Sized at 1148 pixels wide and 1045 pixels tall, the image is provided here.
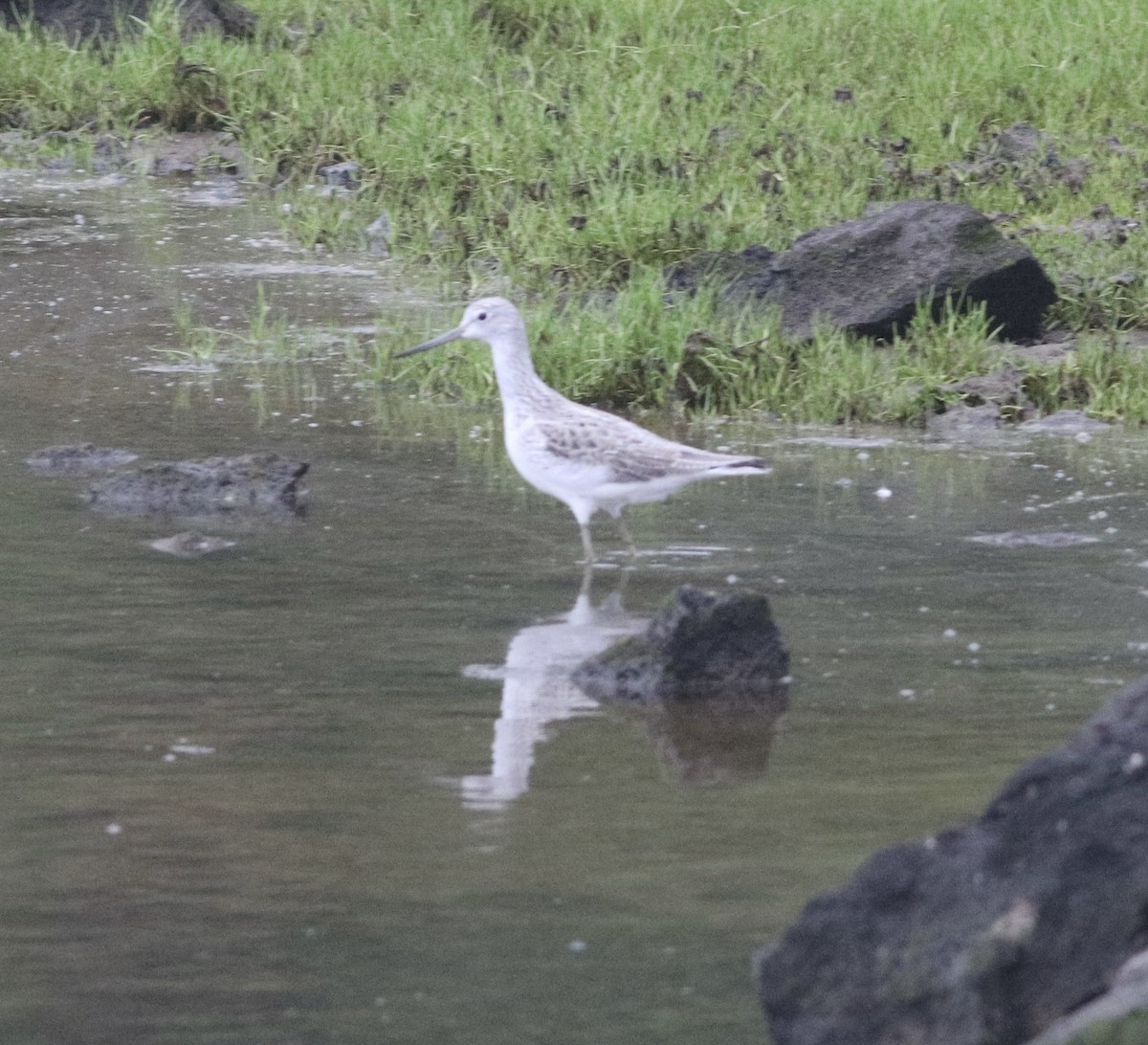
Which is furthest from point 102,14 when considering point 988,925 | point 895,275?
point 988,925

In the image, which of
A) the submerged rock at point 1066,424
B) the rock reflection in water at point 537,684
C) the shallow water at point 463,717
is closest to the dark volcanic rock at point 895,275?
the submerged rock at point 1066,424

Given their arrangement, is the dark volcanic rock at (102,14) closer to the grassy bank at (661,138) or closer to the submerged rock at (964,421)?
the grassy bank at (661,138)

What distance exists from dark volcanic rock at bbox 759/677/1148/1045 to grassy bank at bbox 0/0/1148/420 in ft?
22.0

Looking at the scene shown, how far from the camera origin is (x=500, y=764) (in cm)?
544

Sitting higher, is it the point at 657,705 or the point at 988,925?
the point at 988,925

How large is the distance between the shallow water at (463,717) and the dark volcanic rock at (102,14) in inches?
311

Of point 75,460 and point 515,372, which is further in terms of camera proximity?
point 75,460

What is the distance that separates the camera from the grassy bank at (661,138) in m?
10.7

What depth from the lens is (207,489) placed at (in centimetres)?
829

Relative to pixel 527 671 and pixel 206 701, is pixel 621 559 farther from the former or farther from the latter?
pixel 206 701

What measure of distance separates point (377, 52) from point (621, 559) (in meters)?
10.1

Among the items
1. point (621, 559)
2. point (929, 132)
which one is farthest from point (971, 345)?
point (929, 132)

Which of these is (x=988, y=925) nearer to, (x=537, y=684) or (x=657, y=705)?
(x=657, y=705)

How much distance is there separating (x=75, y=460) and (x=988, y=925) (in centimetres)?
593
